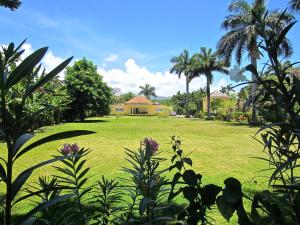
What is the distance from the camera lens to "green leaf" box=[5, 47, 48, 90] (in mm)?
792

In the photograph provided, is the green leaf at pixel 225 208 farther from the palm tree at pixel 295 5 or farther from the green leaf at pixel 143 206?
the palm tree at pixel 295 5

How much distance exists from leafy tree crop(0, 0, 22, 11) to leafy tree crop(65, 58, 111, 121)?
926 inches

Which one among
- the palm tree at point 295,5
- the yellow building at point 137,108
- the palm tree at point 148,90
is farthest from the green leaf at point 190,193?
the palm tree at point 148,90

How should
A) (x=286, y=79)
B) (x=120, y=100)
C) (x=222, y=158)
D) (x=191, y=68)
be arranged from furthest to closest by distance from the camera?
1. (x=120, y=100)
2. (x=191, y=68)
3. (x=222, y=158)
4. (x=286, y=79)

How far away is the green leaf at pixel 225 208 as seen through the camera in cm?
87

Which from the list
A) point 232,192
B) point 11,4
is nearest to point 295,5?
point 11,4

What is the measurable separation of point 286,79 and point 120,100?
91.2 meters

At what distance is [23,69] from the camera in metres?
0.80

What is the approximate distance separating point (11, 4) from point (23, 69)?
6209 mm

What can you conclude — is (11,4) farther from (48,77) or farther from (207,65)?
(207,65)

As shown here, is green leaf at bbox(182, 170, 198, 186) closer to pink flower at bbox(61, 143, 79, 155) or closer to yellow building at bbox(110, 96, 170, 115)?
pink flower at bbox(61, 143, 79, 155)

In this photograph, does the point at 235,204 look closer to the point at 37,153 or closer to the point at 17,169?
the point at 17,169

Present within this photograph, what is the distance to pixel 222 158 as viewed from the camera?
8445 millimetres

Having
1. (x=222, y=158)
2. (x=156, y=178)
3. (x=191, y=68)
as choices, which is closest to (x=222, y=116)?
(x=191, y=68)
